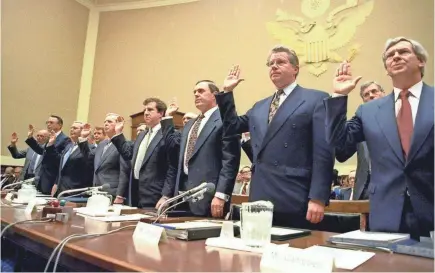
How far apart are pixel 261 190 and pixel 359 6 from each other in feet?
17.6

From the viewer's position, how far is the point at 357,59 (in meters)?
6.11

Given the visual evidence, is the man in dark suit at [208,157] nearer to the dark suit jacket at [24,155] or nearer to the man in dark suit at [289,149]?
the man in dark suit at [289,149]

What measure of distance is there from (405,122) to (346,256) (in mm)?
712

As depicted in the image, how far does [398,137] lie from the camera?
1380 millimetres

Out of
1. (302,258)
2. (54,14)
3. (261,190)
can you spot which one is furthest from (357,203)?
(54,14)

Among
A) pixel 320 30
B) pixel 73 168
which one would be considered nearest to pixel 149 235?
pixel 73 168

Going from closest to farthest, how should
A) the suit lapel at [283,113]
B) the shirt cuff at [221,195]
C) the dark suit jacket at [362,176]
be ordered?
the suit lapel at [283,113]
the shirt cuff at [221,195]
the dark suit jacket at [362,176]

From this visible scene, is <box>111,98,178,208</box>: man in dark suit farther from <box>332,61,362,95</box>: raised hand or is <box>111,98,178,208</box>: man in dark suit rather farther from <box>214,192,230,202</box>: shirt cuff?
<box>332,61,362,95</box>: raised hand

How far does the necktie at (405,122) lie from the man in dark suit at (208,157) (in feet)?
3.17

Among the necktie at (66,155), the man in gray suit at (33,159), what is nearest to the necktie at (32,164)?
the man in gray suit at (33,159)

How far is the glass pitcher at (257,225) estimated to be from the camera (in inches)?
40.1

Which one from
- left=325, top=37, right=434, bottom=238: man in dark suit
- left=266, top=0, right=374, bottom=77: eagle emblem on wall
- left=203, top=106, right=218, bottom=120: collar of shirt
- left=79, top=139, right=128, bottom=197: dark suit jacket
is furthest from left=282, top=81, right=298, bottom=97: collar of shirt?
left=266, top=0, right=374, bottom=77: eagle emblem on wall

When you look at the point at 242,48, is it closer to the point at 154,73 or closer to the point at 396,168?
the point at 154,73

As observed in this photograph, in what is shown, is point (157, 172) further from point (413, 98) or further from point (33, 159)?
point (33, 159)
